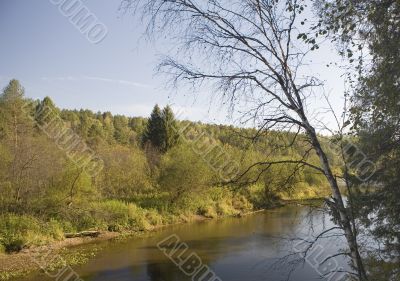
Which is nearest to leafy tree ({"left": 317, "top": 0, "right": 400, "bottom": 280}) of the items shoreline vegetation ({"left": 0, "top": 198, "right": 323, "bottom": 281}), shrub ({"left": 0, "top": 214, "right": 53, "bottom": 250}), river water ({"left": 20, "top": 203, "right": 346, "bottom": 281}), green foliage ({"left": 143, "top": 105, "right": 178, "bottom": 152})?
river water ({"left": 20, "top": 203, "right": 346, "bottom": 281})

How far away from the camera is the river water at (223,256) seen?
530 inches

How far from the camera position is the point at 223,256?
16.2 m

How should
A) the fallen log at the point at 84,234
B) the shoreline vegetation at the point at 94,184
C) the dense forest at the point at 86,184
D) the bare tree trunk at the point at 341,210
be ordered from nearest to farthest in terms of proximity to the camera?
the bare tree trunk at the point at 341,210 → the shoreline vegetation at the point at 94,184 → the dense forest at the point at 86,184 → the fallen log at the point at 84,234

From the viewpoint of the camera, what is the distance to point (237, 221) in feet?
85.9

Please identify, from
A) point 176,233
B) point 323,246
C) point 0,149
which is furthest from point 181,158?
point 323,246

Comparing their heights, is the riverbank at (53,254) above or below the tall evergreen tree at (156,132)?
below

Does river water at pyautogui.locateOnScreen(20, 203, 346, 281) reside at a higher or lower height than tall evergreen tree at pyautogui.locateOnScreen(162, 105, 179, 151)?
lower

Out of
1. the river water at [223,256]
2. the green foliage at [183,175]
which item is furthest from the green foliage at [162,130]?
the river water at [223,256]

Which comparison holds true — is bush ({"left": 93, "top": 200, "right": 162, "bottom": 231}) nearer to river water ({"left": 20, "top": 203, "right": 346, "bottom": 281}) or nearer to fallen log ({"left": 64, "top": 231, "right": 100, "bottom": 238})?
fallen log ({"left": 64, "top": 231, "right": 100, "bottom": 238})

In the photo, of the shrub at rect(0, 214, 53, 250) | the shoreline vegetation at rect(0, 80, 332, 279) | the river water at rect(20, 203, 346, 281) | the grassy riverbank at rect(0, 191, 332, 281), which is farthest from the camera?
the shoreline vegetation at rect(0, 80, 332, 279)

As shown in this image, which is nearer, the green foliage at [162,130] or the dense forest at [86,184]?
the dense forest at [86,184]

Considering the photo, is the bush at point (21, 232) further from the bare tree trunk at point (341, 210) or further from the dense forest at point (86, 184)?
the bare tree trunk at point (341, 210)

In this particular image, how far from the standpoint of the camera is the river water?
13.5 metres

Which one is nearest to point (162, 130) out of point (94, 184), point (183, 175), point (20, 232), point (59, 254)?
point (183, 175)
